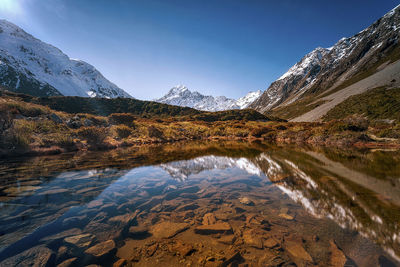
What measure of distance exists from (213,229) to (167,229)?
1.38 meters

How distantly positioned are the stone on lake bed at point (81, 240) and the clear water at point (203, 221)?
0.09 feet

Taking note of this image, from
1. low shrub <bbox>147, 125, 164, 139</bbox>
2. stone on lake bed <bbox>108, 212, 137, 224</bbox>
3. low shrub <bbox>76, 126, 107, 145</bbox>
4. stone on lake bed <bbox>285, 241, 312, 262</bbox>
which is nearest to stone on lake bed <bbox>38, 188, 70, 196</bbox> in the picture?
stone on lake bed <bbox>108, 212, 137, 224</bbox>

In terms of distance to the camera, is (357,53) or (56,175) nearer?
(56,175)

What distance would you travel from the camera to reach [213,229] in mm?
5012

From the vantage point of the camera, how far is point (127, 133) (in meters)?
37.6

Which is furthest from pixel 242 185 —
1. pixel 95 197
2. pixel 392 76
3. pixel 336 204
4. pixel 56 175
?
pixel 392 76

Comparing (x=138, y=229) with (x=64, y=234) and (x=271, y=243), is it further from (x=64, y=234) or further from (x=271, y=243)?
(x=271, y=243)

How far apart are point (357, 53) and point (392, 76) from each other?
105 m

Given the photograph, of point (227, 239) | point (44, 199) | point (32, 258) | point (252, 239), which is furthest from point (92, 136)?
point (252, 239)

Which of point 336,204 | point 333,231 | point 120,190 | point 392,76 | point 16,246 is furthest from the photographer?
point 392,76

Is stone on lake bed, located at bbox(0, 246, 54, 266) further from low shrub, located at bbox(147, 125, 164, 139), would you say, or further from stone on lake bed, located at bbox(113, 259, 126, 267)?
low shrub, located at bbox(147, 125, 164, 139)

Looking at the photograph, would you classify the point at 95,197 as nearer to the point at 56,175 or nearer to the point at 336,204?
the point at 56,175

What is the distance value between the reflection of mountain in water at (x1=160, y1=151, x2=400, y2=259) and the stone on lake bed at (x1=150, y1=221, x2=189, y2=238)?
4.52m

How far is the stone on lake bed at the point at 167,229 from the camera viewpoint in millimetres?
4840
